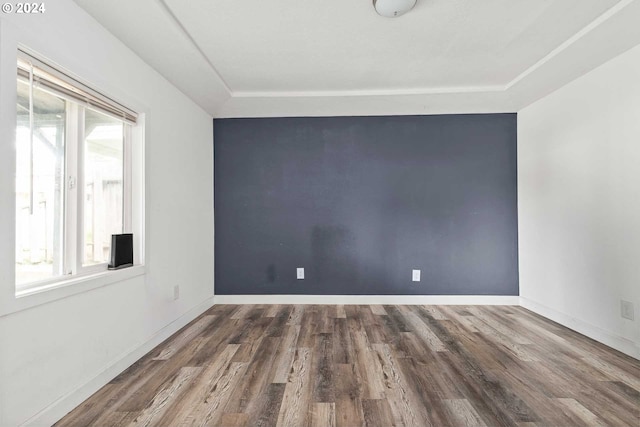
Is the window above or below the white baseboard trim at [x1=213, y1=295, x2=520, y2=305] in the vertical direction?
above

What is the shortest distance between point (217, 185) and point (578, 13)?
3.68 metres

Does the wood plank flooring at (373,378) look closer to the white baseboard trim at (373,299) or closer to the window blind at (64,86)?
the white baseboard trim at (373,299)

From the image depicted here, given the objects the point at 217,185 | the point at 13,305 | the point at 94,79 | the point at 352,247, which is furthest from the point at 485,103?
the point at 13,305

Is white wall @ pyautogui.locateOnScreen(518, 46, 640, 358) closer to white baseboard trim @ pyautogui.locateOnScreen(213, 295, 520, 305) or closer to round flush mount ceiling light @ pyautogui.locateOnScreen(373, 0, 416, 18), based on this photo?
white baseboard trim @ pyautogui.locateOnScreen(213, 295, 520, 305)

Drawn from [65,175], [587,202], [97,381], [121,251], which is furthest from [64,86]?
[587,202]

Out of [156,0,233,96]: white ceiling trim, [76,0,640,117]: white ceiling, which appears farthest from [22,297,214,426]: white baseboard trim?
[156,0,233,96]: white ceiling trim

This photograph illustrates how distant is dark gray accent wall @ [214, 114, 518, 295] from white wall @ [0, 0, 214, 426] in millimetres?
528

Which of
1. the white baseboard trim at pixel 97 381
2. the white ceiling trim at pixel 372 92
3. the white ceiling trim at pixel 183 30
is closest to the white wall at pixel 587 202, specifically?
the white ceiling trim at pixel 372 92

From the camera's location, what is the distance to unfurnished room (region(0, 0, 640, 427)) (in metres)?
1.65

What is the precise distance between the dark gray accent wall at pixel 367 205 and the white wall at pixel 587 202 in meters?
0.36

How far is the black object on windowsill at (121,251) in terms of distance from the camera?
7.06ft

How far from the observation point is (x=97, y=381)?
1887 millimetres

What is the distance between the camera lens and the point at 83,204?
1.97 metres

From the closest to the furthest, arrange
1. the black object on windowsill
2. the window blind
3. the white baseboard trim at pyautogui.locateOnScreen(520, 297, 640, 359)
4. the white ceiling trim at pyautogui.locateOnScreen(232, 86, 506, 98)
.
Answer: the window blind, the black object on windowsill, the white baseboard trim at pyautogui.locateOnScreen(520, 297, 640, 359), the white ceiling trim at pyautogui.locateOnScreen(232, 86, 506, 98)
